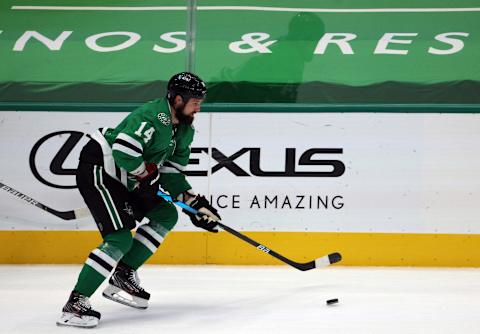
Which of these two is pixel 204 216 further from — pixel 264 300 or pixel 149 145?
pixel 264 300

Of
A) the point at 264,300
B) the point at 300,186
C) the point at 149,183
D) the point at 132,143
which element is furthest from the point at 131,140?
the point at 300,186

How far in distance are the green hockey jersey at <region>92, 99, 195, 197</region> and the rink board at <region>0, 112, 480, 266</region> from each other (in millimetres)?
1192

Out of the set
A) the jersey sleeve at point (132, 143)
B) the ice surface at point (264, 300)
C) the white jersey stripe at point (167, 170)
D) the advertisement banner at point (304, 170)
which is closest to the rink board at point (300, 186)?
the advertisement banner at point (304, 170)

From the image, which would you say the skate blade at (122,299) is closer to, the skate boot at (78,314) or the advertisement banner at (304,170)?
the skate boot at (78,314)

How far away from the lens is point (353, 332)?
116 inches

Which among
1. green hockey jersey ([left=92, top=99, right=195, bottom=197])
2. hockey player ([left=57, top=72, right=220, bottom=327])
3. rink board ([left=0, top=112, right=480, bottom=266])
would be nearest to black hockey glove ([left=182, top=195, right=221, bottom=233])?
hockey player ([left=57, top=72, right=220, bottom=327])

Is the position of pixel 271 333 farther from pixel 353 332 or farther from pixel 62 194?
pixel 62 194

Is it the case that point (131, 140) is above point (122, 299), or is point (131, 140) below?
above

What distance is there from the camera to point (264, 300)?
3617 millimetres

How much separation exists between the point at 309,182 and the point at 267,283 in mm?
756

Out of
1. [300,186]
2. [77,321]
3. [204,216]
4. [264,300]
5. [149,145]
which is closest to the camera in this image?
[77,321]

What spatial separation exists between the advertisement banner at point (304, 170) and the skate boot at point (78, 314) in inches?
63.7

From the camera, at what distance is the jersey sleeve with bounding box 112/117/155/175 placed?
298cm

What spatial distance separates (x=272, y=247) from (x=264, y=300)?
975 mm
